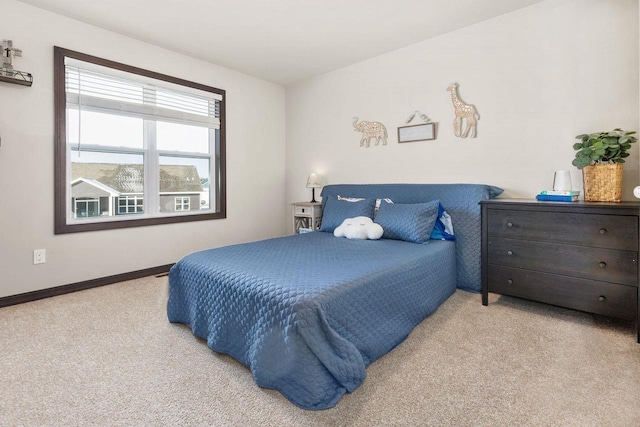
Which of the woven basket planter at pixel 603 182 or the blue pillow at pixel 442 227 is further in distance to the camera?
the blue pillow at pixel 442 227

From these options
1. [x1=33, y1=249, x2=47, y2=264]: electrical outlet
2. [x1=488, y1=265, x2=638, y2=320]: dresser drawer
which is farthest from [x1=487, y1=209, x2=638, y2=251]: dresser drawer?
[x1=33, y1=249, x2=47, y2=264]: electrical outlet

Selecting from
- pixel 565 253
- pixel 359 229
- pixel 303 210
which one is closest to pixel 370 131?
pixel 303 210

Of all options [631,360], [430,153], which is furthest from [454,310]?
[430,153]

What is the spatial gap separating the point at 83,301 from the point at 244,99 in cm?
283

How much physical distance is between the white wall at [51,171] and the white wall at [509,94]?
1392 millimetres

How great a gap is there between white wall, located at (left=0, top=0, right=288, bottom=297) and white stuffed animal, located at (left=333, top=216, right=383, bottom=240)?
5.76 ft

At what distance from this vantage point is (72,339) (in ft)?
6.50

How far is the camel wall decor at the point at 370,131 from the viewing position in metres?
3.62

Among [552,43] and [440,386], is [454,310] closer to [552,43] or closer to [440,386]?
[440,386]

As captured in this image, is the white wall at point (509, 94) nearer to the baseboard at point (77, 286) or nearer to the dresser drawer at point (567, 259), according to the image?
the dresser drawer at point (567, 259)

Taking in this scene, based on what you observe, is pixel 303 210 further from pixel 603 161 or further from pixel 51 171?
pixel 603 161

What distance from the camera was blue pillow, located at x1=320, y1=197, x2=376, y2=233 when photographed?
314 centimetres

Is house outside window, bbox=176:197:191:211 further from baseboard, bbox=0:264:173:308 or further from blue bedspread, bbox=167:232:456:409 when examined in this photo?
blue bedspread, bbox=167:232:456:409

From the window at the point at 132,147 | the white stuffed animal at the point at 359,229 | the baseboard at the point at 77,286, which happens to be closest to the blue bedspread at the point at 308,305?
the white stuffed animal at the point at 359,229
